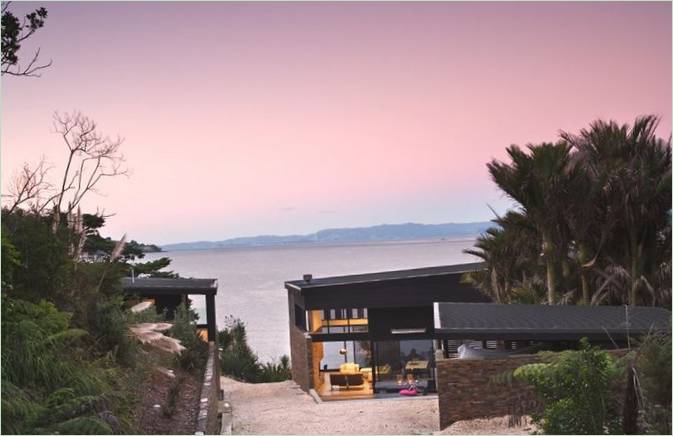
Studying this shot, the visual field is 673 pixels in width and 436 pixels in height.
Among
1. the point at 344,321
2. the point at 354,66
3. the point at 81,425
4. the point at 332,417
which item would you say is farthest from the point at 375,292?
the point at 81,425

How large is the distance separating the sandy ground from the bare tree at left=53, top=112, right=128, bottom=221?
18.9 ft

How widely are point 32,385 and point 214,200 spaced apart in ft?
299

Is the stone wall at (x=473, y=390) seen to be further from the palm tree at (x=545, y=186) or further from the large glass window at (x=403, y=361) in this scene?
the large glass window at (x=403, y=361)

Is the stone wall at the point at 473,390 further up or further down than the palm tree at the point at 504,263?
further down

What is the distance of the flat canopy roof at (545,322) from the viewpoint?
11891 mm

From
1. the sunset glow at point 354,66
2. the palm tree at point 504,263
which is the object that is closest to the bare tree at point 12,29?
the sunset glow at point 354,66

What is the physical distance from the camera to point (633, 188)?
16766mm

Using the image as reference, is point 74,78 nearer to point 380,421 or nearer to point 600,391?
point 380,421

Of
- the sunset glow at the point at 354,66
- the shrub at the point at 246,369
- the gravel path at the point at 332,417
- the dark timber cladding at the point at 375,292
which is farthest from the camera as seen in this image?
the shrub at the point at 246,369

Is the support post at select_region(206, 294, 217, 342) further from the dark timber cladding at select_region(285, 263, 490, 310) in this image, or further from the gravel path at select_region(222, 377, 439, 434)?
the dark timber cladding at select_region(285, 263, 490, 310)

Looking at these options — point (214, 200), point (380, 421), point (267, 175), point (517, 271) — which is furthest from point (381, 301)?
point (214, 200)

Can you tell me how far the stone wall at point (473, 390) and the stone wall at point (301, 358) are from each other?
32.6ft

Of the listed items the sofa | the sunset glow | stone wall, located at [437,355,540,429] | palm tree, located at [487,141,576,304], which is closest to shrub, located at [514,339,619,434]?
stone wall, located at [437,355,540,429]

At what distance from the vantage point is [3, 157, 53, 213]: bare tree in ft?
42.9
